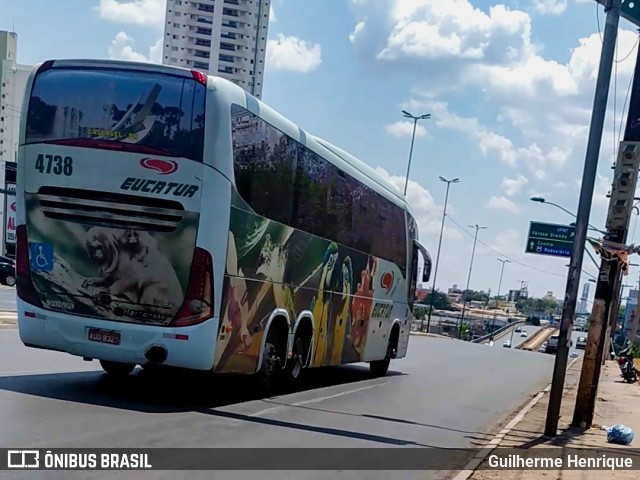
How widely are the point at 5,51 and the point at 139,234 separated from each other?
92.6 m

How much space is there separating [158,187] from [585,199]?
6.07 meters

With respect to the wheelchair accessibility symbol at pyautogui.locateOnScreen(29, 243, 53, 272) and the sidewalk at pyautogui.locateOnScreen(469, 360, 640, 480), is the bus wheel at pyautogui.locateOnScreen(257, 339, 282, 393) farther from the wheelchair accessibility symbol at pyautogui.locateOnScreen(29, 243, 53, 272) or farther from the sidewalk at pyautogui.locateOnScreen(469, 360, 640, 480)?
the sidewalk at pyautogui.locateOnScreen(469, 360, 640, 480)

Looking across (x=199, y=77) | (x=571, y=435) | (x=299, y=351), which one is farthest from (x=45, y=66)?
(x=571, y=435)

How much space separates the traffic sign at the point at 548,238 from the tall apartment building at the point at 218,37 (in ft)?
279

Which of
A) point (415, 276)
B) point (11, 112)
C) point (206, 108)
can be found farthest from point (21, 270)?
point (11, 112)

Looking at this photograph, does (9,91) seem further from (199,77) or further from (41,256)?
(199,77)

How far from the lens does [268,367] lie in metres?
12.2

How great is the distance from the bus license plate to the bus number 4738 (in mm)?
1934

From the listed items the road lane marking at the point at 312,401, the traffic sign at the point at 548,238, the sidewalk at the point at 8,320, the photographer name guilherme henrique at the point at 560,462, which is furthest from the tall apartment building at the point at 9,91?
the photographer name guilherme henrique at the point at 560,462

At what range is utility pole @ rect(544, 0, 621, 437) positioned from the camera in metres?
11.6

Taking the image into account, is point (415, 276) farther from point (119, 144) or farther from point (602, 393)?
point (119, 144)

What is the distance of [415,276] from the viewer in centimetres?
2103

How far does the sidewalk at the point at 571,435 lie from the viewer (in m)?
8.91

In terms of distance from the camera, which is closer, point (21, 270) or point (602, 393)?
point (21, 270)
